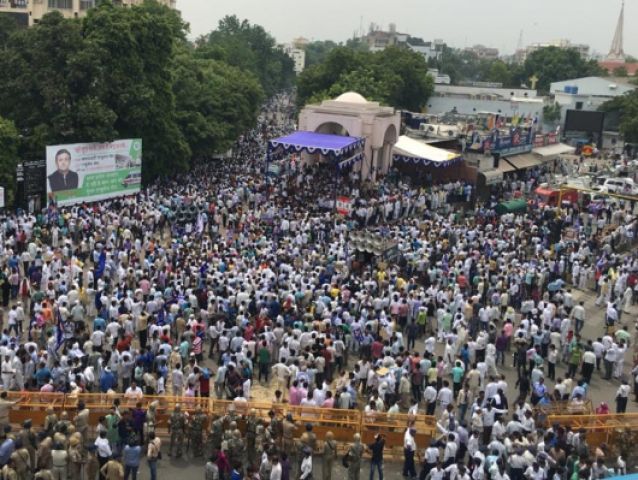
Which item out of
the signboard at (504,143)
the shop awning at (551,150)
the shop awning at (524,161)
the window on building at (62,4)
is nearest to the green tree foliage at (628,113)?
the shop awning at (551,150)

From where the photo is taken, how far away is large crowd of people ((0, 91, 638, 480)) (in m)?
11.1

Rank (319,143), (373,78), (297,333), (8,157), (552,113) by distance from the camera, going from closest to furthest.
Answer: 1. (297,333)
2. (8,157)
3. (319,143)
4. (373,78)
5. (552,113)

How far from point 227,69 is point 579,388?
35393 millimetres

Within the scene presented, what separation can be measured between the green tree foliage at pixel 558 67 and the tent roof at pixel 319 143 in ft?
201

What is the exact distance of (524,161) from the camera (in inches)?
1586

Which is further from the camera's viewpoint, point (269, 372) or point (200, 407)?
point (269, 372)

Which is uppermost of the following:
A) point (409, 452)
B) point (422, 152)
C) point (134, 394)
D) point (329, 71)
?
point (329, 71)

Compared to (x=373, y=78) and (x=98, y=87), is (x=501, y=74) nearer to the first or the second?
(x=373, y=78)

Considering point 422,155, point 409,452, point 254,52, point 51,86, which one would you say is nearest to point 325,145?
point 422,155

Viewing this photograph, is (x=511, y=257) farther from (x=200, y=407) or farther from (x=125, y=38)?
(x=125, y=38)

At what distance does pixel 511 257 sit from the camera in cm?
2167

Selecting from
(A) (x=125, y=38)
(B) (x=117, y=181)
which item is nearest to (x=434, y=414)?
(B) (x=117, y=181)

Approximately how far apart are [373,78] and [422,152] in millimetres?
20681

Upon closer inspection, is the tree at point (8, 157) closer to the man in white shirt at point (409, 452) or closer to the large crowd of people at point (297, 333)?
the large crowd of people at point (297, 333)
